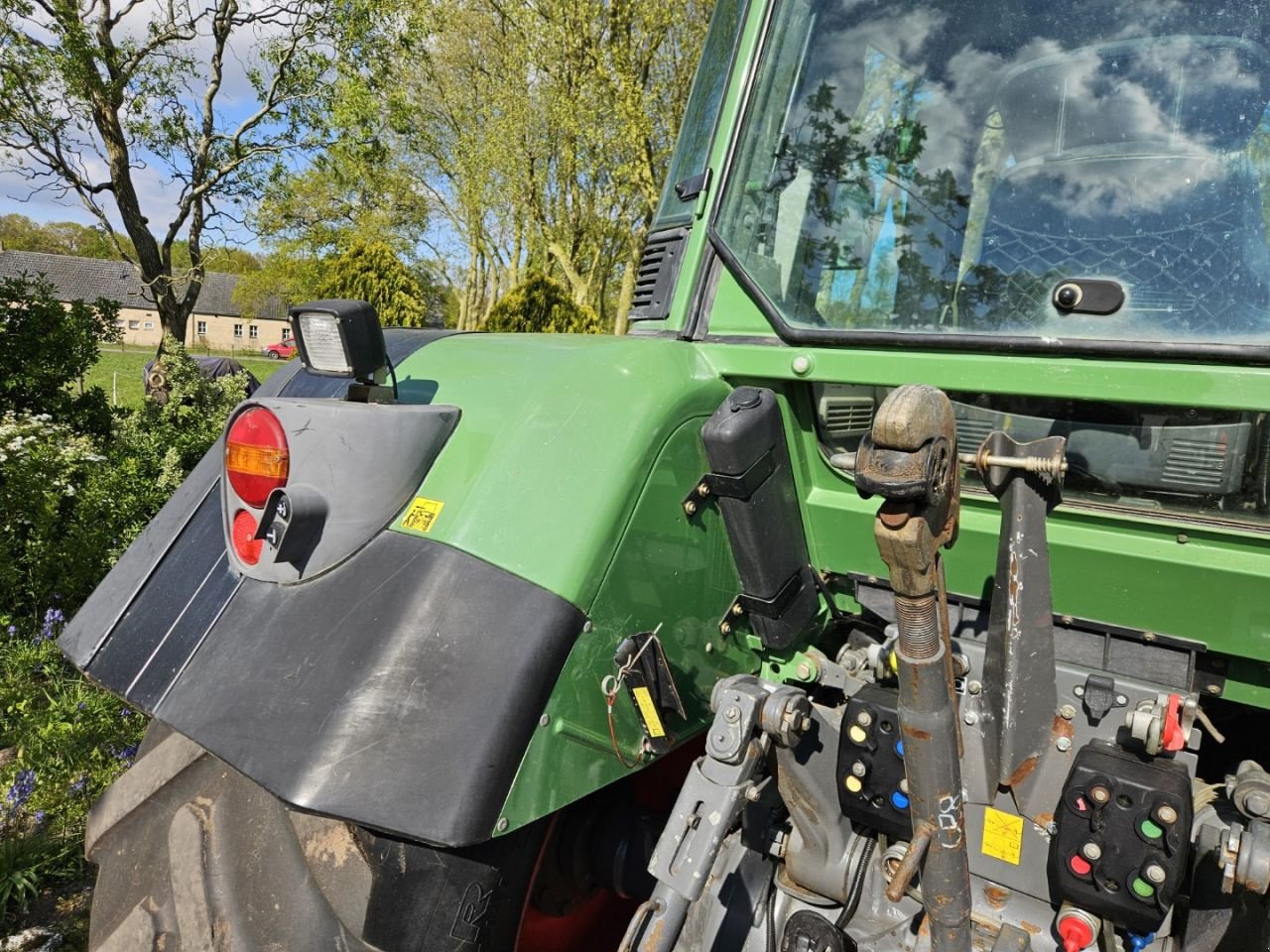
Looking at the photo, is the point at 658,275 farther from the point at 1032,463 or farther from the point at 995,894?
the point at 995,894

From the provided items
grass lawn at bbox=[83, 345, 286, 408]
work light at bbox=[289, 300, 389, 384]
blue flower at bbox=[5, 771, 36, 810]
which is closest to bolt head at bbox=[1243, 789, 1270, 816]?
work light at bbox=[289, 300, 389, 384]

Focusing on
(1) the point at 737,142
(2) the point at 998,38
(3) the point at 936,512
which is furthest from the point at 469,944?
(2) the point at 998,38

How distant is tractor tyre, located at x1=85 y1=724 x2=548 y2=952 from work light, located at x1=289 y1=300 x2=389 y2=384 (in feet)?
2.42

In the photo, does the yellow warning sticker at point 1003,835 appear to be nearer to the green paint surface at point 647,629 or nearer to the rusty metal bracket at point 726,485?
the green paint surface at point 647,629

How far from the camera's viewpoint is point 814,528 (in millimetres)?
1841

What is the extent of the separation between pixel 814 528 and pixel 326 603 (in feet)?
3.30

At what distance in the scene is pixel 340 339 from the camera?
152cm

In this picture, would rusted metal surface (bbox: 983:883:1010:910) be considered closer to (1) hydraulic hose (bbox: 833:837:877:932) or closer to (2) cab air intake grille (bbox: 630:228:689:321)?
(1) hydraulic hose (bbox: 833:837:877:932)

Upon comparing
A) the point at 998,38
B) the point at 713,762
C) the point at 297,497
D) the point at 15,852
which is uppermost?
the point at 998,38

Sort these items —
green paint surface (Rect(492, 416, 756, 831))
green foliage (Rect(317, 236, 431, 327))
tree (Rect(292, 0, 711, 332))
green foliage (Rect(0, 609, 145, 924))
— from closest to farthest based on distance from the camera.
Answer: green paint surface (Rect(492, 416, 756, 831)), green foliage (Rect(0, 609, 145, 924)), tree (Rect(292, 0, 711, 332)), green foliage (Rect(317, 236, 431, 327))

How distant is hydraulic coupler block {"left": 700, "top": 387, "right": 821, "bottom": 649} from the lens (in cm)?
157

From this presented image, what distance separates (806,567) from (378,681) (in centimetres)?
93

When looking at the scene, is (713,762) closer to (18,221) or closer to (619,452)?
(619,452)

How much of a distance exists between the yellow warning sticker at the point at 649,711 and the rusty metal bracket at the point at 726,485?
33cm
